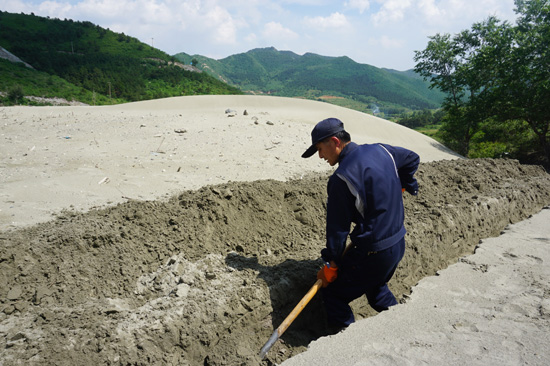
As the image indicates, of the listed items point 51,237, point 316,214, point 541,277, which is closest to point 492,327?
point 541,277

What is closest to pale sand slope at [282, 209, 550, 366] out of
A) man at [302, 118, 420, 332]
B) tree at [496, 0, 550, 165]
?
man at [302, 118, 420, 332]

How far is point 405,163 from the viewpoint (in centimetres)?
307

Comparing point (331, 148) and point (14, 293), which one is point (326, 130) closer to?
point (331, 148)

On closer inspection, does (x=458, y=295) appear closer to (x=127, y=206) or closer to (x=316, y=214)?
(x=316, y=214)

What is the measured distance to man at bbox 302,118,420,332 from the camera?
2.56 meters

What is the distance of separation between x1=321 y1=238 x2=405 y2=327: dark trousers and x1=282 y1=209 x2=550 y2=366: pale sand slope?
203 mm

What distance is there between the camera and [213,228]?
4176 millimetres

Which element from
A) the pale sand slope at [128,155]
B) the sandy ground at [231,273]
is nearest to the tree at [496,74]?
the pale sand slope at [128,155]

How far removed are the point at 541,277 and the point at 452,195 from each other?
277 centimetres

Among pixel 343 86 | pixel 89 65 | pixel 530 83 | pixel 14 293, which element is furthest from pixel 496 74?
pixel 343 86

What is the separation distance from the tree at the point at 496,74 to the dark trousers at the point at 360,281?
13436 millimetres

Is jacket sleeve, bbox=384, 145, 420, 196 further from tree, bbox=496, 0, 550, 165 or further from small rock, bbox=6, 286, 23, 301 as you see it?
tree, bbox=496, 0, 550, 165

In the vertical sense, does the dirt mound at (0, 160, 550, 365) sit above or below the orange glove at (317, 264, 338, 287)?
below

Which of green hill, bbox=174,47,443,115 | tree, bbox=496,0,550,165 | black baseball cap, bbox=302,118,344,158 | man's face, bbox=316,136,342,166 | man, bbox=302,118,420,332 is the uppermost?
green hill, bbox=174,47,443,115
